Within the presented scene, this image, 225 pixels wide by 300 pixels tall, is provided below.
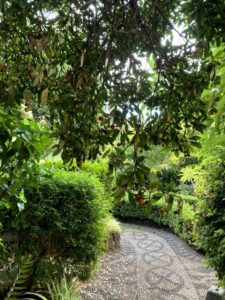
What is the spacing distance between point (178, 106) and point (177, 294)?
4389mm

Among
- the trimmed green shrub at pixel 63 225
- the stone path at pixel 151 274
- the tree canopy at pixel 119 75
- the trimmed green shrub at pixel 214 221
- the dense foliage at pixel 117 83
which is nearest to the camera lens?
the dense foliage at pixel 117 83

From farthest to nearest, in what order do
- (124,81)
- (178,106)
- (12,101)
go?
(124,81)
(178,106)
(12,101)

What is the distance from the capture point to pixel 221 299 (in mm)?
3652

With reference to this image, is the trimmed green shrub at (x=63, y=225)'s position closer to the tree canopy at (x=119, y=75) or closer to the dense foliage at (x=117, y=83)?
the dense foliage at (x=117, y=83)

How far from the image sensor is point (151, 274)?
592 centimetres

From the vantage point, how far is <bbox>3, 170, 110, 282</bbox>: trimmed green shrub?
162 inches

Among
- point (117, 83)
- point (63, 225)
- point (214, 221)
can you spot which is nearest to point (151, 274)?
point (63, 225)

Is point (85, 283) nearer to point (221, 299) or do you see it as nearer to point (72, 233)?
point (72, 233)

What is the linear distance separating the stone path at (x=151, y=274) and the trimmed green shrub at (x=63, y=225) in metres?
0.70

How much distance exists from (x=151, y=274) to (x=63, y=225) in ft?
7.94

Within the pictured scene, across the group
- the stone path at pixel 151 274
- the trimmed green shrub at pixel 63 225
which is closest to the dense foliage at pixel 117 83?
the trimmed green shrub at pixel 63 225

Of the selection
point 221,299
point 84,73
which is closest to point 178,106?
point 84,73

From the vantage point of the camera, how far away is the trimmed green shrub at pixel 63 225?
4.12m

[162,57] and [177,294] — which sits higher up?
[162,57]
